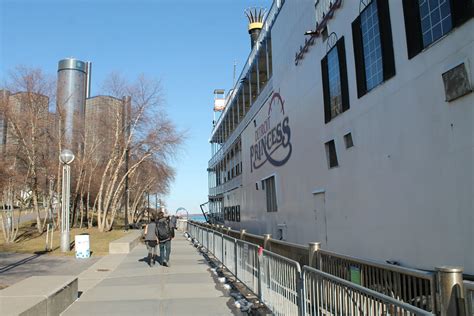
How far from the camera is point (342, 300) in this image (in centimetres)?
375

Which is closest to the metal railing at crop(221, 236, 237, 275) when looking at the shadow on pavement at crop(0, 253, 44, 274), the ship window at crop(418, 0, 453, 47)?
the ship window at crop(418, 0, 453, 47)

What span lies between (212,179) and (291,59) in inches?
1129

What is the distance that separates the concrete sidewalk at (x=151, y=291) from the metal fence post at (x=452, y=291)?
4.29 metres

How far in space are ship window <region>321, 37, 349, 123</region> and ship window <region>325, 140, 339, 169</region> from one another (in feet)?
1.84

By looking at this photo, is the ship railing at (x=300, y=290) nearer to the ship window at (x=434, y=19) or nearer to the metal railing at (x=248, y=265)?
the metal railing at (x=248, y=265)

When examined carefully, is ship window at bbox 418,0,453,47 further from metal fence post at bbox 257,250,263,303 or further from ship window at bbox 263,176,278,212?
ship window at bbox 263,176,278,212

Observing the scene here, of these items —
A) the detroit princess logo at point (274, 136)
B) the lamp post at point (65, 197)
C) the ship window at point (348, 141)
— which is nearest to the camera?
the ship window at point (348, 141)

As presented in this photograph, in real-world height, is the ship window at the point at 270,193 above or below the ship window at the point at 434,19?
below

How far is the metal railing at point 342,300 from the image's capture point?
9.52 feet

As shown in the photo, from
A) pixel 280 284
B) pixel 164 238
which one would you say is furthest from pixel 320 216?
pixel 280 284

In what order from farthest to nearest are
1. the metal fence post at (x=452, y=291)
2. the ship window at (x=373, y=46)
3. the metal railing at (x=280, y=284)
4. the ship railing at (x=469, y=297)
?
the ship window at (x=373, y=46) → the metal railing at (x=280, y=284) → the metal fence post at (x=452, y=291) → the ship railing at (x=469, y=297)

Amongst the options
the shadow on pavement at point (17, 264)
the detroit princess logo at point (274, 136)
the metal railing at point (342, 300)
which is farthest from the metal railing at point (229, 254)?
the shadow on pavement at point (17, 264)

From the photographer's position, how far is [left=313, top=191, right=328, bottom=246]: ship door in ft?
32.9

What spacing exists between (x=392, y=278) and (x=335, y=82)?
6528 millimetres
